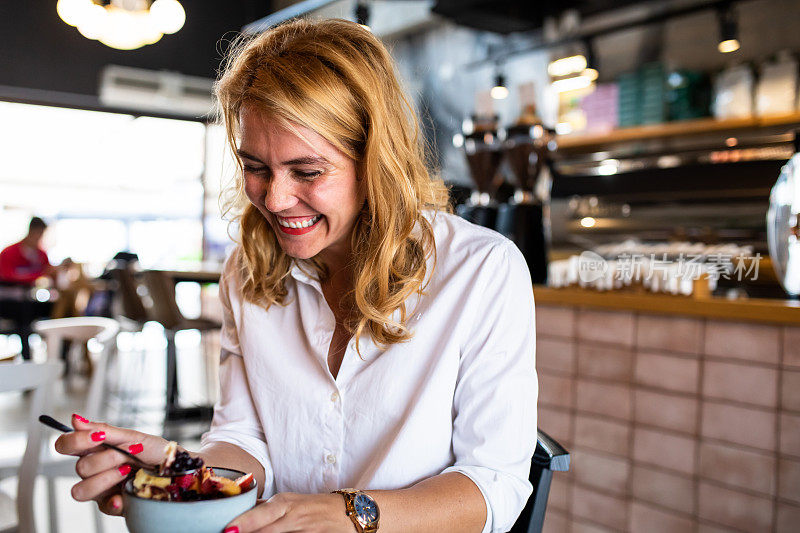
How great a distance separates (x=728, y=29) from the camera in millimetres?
3242

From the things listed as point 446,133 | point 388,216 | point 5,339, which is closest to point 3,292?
point 5,339

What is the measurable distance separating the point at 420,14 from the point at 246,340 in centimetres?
500

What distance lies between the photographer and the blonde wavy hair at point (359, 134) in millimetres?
978

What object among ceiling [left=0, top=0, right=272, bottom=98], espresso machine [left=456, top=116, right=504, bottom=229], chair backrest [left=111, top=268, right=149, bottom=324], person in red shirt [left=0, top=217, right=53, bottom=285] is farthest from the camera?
person in red shirt [left=0, top=217, right=53, bottom=285]

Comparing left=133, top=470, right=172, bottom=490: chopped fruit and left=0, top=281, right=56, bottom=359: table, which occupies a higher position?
left=133, top=470, right=172, bottom=490: chopped fruit

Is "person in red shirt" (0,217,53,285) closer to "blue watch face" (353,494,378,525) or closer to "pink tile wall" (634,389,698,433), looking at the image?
"pink tile wall" (634,389,698,433)

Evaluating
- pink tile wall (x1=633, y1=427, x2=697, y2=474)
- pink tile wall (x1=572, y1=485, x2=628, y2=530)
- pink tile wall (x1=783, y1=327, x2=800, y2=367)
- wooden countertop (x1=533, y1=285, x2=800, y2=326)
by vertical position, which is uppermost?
wooden countertop (x1=533, y1=285, x2=800, y2=326)

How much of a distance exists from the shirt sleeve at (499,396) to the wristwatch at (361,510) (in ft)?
0.63

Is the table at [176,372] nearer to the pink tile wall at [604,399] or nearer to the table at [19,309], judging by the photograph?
the table at [19,309]

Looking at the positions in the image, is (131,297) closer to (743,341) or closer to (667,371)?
(667,371)

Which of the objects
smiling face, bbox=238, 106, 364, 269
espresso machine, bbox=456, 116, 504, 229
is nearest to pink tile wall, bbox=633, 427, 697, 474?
espresso machine, bbox=456, 116, 504, 229

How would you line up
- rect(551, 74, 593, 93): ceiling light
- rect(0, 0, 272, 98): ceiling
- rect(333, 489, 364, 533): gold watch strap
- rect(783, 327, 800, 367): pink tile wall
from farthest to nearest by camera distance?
rect(0, 0, 272, 98): ceiling < rect(551, 74, 593, 93): ceiling light < rect(783, 327, 800, 367): pink tile wall < rect(333, 489, 364, 533): gold watch strap

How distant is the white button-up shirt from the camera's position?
37.9 inches

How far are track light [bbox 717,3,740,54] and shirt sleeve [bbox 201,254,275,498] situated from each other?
9.76 ft
